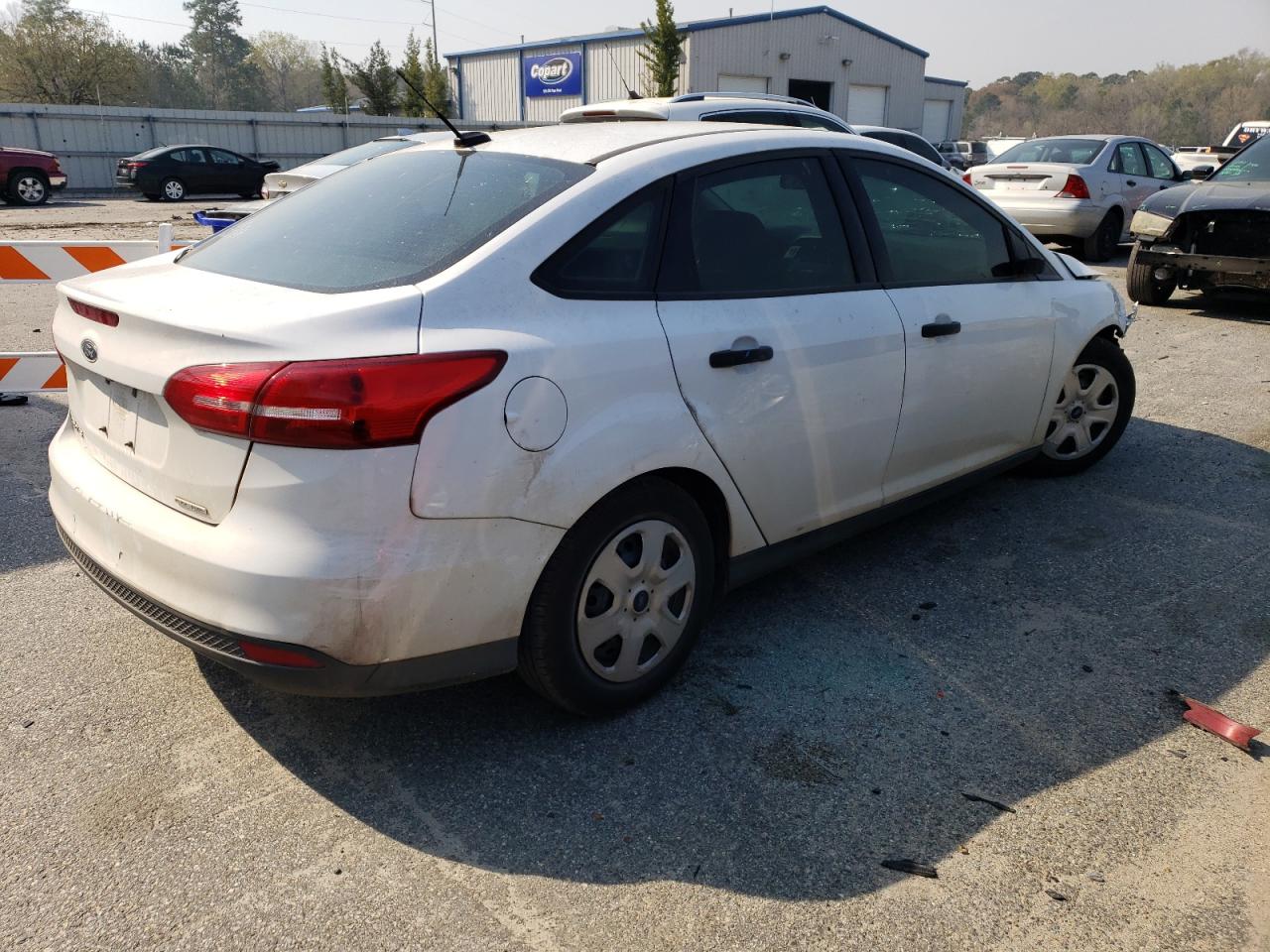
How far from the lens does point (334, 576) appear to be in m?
2.36

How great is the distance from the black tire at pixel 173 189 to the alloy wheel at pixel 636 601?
25.7 meters

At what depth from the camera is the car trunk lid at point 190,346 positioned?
7.87ft

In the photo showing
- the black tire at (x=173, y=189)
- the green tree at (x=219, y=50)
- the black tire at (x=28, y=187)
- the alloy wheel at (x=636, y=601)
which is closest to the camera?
the alloy wheel at (x=636, y=601)

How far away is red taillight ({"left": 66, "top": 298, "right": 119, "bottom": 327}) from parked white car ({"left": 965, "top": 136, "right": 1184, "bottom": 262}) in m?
12.6

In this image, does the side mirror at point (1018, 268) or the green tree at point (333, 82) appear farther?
the green tree at point (333, 82)

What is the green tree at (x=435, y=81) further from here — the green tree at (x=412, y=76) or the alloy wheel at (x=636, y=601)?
the alloy wheel at (x=636, y=601)

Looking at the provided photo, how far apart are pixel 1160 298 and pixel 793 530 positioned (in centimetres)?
872

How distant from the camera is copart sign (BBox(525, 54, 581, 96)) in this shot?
149ft

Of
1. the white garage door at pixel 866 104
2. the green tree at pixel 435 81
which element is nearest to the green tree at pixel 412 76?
the green tree at pixel 435 81

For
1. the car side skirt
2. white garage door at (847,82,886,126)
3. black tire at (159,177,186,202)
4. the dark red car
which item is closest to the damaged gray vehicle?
the car side skirt

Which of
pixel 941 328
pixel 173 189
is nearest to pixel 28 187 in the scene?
pixel 173 189

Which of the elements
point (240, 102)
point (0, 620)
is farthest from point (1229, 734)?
point (240, 102)

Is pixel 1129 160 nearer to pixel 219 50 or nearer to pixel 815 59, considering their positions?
pixel 815 59

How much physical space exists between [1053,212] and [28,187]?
2197 cm
